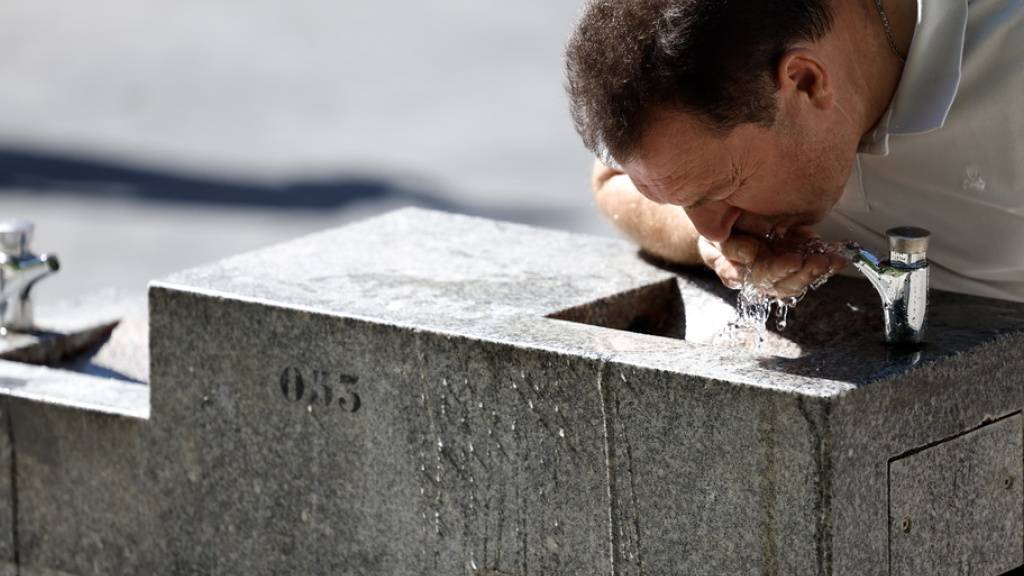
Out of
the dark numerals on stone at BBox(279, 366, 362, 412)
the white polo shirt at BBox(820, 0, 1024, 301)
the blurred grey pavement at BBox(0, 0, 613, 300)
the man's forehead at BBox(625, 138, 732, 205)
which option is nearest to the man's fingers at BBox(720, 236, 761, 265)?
the man's forehead at BBox(625, 138, 732, 205)

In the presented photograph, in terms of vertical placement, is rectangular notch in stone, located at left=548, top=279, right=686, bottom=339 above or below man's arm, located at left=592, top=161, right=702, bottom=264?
below

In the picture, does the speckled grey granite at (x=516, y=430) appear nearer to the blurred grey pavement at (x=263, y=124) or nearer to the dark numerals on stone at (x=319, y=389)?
the dark numerals on stone at (x=319, y=389)

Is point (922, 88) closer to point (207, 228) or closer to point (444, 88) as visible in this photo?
point (207, 228)

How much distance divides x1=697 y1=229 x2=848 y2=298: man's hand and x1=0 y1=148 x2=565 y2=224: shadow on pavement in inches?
229

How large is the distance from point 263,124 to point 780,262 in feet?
26.9

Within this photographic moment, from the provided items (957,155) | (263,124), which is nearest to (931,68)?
(957,155)

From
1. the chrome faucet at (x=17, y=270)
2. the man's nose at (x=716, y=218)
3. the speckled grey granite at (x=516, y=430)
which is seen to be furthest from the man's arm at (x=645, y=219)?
the chrome faucet at (x=17, y=270)

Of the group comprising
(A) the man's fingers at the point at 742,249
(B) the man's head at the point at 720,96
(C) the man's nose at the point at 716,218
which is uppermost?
(B) the man's head at the point at 720,96

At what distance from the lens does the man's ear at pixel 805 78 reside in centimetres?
345

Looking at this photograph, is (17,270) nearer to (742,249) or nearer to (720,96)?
(742,249)

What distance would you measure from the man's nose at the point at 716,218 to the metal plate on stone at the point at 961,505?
627 millimetres

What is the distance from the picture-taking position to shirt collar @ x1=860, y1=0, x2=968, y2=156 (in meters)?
3.52

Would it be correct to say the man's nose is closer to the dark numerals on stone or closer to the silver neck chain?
the silver neck chain

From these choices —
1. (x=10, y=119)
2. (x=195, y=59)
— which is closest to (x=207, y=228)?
(x=10, y=119)
